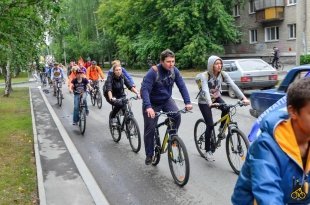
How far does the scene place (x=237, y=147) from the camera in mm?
6531

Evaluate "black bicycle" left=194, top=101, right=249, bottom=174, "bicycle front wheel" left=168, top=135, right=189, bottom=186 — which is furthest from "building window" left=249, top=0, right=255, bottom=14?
"bicycle front wheel" left=168, top=135, right=189, bottom=186

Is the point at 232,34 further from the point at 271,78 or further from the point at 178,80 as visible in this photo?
the point at 178,80

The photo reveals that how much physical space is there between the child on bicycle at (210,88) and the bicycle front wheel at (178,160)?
831 millimetres

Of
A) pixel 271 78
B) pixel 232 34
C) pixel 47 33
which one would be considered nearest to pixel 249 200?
pixel 47 33

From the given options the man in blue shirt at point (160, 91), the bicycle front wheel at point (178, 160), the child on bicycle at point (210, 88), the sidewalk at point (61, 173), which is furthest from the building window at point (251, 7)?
the bicycle front wheel at point (178, 160)

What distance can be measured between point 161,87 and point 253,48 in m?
37.3

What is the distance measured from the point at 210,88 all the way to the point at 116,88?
2888 mm

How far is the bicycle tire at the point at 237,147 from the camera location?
250 inches

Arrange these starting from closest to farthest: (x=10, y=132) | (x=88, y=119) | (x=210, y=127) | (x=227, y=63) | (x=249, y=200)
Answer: (x=249, y=200) < (x=210, y=127) < (x=10, y=132) < (x=88, y=119) < (x=227, y=63)

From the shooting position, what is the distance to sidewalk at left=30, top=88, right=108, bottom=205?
19.2 ft

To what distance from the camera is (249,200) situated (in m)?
2.21

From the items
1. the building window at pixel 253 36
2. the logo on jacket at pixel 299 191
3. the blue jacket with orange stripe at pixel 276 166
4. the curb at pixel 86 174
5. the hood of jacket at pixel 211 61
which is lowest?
the curb at pixel 86 174

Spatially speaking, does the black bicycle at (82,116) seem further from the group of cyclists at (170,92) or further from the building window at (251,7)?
the building window at (251,7)

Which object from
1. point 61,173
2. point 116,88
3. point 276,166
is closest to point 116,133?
point 116,88
